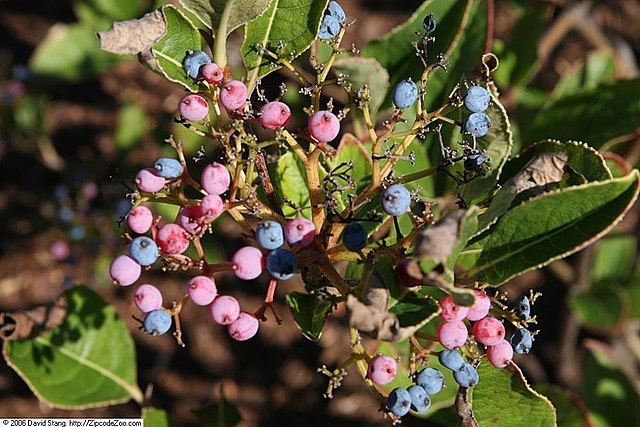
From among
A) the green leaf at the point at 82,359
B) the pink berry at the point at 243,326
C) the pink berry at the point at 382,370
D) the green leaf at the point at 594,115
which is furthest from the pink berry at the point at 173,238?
the green leaf at the point at 594,115

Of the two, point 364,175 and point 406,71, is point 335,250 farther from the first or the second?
point 406,71

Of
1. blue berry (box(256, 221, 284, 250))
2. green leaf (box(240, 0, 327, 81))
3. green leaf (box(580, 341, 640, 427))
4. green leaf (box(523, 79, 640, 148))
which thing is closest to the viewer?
blue berry (box(256, 221, 284, 250))

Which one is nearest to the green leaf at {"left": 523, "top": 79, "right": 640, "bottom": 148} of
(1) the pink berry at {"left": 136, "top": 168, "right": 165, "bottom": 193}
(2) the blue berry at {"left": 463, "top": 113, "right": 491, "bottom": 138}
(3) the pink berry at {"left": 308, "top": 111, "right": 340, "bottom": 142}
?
(2) the blue berry at {"left": 463, "top": 113, "right": 491, "bottom": 138}

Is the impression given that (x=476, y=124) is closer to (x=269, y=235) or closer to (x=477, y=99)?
(x=477, y=99)

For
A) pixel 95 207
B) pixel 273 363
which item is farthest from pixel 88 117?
pixel 273 363

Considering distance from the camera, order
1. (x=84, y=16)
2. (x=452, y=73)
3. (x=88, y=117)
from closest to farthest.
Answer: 1. (x=452, y=73)
2. (x=84, y=16)
3. (x=88, y=117)

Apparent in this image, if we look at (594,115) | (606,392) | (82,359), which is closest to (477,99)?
(594,115)

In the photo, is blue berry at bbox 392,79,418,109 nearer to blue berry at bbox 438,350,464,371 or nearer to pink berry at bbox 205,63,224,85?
pink berry at bbox 205,63,224,85
